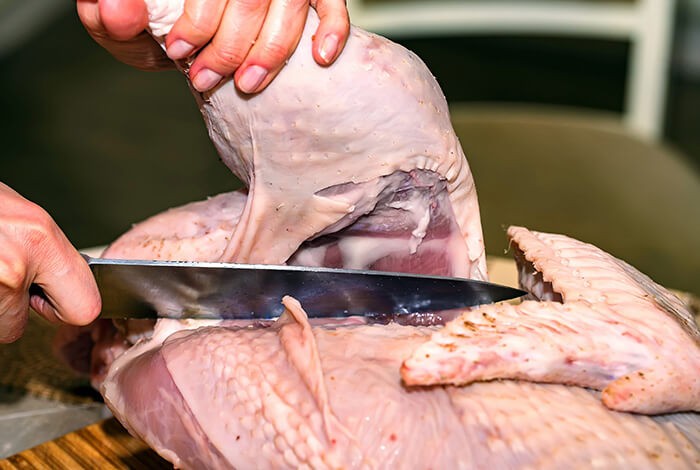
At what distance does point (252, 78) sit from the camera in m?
1.52

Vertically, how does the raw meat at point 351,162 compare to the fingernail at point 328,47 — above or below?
below

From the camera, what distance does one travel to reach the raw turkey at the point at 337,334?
1328 mm

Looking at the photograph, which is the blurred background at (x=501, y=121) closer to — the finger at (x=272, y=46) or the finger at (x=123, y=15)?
the finger at (x=272, y=46)

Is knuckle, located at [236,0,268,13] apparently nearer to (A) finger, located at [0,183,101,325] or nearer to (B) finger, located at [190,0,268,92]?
(B) finger, located at [190,0,268,92]

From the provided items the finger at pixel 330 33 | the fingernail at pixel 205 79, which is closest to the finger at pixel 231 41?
the fingernail at pixel 205 79

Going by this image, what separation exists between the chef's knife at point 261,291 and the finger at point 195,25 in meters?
0.36

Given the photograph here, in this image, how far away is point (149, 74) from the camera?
7305 millimetres

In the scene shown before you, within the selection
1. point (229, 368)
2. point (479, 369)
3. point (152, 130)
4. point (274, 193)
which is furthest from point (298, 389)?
point (152, 130)

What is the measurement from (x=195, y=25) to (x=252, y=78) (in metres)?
0.13

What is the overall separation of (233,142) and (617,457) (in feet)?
2.74

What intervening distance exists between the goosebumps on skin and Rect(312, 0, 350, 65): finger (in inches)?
19.1

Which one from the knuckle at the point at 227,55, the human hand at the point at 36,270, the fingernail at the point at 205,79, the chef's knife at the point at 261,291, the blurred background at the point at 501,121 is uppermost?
the knuckle at the point at 227,55

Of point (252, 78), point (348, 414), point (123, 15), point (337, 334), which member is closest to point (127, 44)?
point (123, 15)

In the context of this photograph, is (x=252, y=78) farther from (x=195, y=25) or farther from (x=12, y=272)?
(x=12, y=272)
